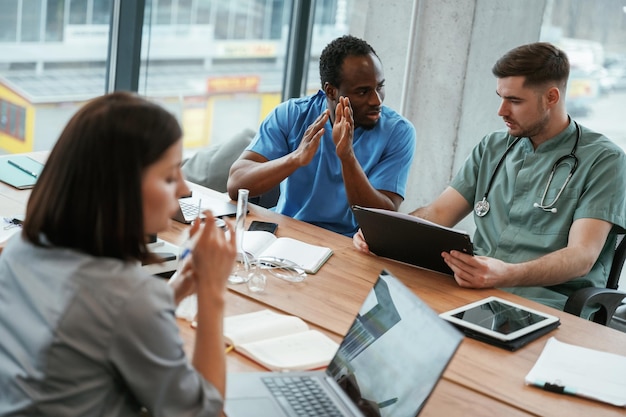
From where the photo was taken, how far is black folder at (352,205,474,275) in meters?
2.28

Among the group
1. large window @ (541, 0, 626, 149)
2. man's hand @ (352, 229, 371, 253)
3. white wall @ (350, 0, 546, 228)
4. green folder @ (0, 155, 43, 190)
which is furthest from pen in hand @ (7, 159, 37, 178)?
large window @ (541, 0, 626, 149)

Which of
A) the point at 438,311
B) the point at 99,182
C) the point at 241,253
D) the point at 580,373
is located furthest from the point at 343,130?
the point at 99,182

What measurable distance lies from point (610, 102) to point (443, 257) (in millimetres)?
2086

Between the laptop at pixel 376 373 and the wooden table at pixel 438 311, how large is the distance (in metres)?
0.12

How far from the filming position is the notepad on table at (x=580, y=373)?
177cm

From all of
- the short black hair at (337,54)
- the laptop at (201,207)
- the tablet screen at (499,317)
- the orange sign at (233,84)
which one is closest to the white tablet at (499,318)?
the tablet screen at (499,317)

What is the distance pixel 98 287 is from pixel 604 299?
1779 mm

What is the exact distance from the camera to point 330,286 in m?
2.26

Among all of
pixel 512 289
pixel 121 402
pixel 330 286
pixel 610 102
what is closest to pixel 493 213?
pixel 512 289

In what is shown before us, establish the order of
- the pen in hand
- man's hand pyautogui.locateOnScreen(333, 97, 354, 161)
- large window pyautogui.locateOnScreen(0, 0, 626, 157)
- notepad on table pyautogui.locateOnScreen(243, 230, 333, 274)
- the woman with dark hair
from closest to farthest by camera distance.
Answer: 1. the woman with dark hair
2. notepad on table pyautogui.locateOnScreen(243, 230, 333, 274)
3. man's hand pyautogui.locateOnScreen(333, 97, 354, 161)
4. the pen in hand
5. large window pyautogui.locateOnScreen(0, 0, 626, 157)

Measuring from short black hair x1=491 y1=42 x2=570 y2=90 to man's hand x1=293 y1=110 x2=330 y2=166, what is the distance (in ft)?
2.14

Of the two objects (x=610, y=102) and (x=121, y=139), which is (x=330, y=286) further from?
(x=610, y=102)

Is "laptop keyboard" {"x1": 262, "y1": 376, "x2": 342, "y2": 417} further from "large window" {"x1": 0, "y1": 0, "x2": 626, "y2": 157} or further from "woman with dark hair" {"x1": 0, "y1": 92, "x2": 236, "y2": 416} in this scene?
"large window" {"x1": 0, "y1": 0, "x2": 626, "y2": 157}

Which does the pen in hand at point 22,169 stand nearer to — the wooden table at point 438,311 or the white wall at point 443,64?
the wooden table at point 438,311
